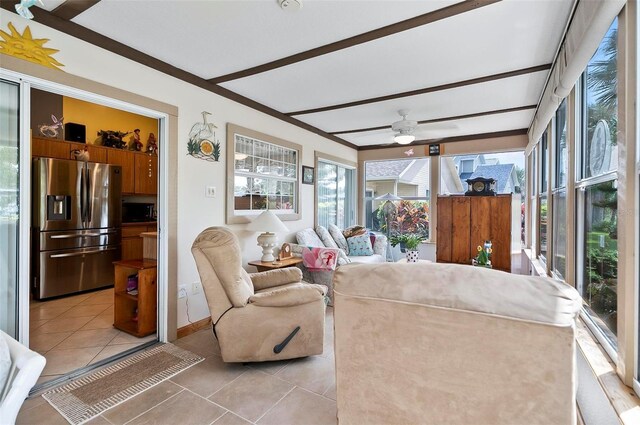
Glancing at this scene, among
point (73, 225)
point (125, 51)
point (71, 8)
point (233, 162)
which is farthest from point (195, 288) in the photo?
point (71, 8)

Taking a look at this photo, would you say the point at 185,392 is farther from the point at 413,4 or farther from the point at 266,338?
the point at 413,4

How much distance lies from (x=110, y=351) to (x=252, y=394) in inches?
58.0

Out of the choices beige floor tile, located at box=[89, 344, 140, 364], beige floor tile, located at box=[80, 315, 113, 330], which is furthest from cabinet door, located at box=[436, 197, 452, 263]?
beige floor tile, located at box=[80, 315, 113, 330]

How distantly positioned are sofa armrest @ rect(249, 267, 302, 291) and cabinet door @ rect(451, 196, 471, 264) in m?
2.14

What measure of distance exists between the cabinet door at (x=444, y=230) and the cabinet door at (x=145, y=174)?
478 cm

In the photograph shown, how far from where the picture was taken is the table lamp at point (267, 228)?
3.54 m

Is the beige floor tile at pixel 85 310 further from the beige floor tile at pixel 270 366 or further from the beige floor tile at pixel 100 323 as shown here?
the beige floor tile at pixel 270 366

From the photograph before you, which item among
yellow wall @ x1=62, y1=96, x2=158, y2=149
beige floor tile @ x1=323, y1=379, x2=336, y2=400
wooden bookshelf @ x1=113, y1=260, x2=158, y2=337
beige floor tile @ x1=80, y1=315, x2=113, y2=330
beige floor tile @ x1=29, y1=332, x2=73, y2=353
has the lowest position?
beige floor tile @ x1=323, y1=379, x2=336, y2=400

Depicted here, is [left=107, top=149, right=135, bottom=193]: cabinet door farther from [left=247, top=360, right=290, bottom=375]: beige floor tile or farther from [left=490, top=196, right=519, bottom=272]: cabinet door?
[left=490, top=196, right=519, bottom=272]: cabinet door

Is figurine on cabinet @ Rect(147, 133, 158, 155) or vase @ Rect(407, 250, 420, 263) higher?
figurine on cabinet @ Rect(147, 133, 158, 155)

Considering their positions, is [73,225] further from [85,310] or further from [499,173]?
[499,173]

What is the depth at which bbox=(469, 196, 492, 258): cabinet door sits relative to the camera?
12.2ft

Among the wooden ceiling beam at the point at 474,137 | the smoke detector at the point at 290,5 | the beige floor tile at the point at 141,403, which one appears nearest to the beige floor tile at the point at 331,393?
the beige floor tile at the point at 141,403

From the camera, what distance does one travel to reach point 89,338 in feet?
9.39
